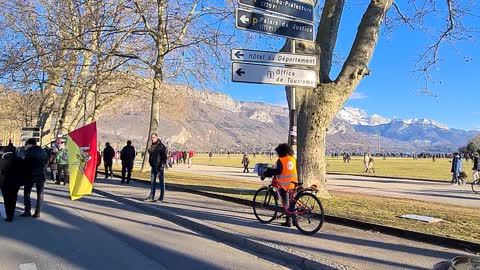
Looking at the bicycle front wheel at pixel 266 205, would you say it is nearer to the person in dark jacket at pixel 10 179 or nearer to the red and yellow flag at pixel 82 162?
the red and yellow flag at pixel 82 162

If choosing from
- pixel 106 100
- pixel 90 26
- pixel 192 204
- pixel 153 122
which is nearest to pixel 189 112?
pixel 106 100

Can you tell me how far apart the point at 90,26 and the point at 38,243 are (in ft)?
52.7

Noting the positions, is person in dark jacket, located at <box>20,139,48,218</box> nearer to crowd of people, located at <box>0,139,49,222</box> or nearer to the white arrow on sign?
crowd of people, located at <box>0,139,49,222</box>

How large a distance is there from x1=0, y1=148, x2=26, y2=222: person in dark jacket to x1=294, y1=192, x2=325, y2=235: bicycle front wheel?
6005 millimetres

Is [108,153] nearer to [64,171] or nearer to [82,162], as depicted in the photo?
[64,171]

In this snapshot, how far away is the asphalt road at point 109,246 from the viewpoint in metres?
6.21

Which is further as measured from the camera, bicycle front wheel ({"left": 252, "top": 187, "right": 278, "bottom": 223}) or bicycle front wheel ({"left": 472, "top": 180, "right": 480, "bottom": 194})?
bicycle front wheel ({"left": 472, "top": 180, "right": 480, "bottom": 194})

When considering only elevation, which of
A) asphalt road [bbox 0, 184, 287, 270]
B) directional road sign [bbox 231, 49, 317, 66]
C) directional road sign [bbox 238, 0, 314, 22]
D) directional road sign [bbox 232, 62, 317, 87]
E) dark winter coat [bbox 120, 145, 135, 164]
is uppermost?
directional road sign [bbox 238, 0, 314, 22]

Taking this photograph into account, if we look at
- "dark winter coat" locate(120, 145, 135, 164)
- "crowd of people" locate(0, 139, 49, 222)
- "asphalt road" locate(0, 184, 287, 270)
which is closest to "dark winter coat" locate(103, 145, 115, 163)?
"dark winter coat" locate(120, 145, 135, 164)

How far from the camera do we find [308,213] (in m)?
8.20

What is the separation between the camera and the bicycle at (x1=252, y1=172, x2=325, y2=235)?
26.3 feet

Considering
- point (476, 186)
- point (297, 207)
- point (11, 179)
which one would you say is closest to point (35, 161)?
point (11, 179)

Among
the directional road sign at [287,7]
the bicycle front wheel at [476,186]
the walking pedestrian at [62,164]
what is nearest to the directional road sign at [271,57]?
the directional road sign at [287,7]

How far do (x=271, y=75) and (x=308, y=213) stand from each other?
10.1 ft
